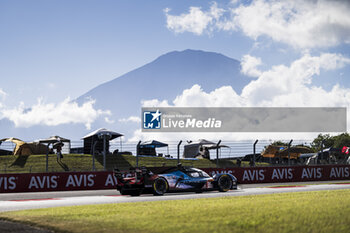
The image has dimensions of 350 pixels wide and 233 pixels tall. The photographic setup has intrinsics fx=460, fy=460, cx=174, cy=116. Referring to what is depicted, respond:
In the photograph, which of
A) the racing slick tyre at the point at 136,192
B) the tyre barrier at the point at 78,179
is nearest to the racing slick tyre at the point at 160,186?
the racing slick tyre at the point at 136,192

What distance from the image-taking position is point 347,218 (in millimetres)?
7215

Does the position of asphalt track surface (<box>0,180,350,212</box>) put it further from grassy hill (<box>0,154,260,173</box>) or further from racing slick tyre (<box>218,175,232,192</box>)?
grassy hill (<box>0,154,260,173</box>)

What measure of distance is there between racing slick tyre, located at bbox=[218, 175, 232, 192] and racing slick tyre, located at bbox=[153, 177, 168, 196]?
5.92 ft

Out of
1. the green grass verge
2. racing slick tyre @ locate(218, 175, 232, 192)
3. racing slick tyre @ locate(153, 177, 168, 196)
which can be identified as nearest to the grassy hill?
racing slick tyre @ locate(218, 175, 232, 192)

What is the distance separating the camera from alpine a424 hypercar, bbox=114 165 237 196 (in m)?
13.9

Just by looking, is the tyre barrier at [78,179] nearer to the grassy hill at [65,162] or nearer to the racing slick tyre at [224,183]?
the racing slick tyre at [224,183]

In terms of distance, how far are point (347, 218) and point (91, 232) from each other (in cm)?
395

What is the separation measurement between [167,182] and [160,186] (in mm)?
244

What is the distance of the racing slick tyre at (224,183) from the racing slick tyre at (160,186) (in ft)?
5.92

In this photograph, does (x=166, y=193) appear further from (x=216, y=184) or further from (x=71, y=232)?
(x=71, y=232)

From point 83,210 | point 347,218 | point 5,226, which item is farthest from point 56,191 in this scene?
point 347,218

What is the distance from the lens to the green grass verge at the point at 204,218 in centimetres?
657

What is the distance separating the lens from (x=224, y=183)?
Answer: 1473cm

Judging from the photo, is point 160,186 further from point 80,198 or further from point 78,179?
point 78,179
